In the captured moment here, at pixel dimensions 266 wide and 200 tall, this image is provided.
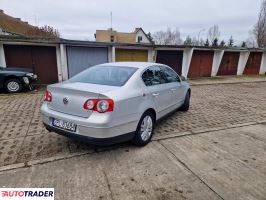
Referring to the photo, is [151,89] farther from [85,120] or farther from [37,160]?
[37,160]

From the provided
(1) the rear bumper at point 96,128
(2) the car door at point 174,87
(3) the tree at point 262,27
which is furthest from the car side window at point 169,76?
(3) the tree at point 262,27

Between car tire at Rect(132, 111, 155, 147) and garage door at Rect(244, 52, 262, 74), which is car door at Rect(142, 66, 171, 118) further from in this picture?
garage door at Rect(244, 52, 262, 74)

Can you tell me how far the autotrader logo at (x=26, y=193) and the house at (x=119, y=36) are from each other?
35941mm

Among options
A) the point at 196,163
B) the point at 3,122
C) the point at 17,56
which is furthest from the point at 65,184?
the point at 17,56

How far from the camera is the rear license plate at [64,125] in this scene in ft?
9.98

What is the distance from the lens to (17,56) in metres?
10.9

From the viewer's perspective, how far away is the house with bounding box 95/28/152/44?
3884 centimetres

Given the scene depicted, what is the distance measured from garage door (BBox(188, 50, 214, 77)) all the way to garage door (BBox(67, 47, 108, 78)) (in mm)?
7534

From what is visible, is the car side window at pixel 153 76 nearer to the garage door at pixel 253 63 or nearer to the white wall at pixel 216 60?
the white wall at pixel 216 60

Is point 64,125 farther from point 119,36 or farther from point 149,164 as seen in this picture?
point 119,36

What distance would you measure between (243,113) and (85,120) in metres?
5.44

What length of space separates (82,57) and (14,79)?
436 cm

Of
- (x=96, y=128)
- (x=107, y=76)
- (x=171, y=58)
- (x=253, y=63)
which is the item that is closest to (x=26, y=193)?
(x=96, y=128)

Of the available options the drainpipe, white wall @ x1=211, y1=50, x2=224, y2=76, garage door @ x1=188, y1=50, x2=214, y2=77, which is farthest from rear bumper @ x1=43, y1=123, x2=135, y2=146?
white wall @ x1=211, y1=50, x2=224, y2=76
